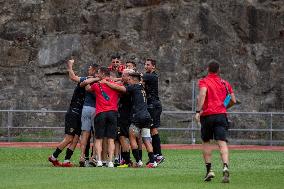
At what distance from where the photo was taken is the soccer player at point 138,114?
66.5 ft

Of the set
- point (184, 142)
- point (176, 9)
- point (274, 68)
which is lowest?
point (184, 142)

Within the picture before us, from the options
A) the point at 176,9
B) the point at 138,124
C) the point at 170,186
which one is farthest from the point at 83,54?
the point at 170,186

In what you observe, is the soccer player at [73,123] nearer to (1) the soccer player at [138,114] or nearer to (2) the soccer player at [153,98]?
(1) the soccer player at [138,114]

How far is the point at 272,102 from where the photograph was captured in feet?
128

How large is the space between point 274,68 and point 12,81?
10645mm

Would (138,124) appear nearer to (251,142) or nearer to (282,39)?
(251,142)

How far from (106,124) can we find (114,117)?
0.74 ft

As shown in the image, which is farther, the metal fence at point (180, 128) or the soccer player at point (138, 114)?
the metal fence at point (180, 128)

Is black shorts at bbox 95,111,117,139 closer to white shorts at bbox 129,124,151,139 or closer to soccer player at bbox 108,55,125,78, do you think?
white shorts at bbox 129,124,151,139

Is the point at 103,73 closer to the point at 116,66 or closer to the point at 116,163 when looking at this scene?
the point at 116,66

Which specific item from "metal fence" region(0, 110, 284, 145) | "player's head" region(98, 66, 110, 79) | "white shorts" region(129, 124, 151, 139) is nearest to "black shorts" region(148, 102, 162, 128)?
"white shorts" region(129, 124, 151, 139)

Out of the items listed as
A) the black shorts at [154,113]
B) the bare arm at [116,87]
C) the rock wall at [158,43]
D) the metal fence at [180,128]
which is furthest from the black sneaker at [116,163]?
the rock wall at [158,43]

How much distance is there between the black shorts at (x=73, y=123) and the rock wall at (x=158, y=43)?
17.5m

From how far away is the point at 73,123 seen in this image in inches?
831
